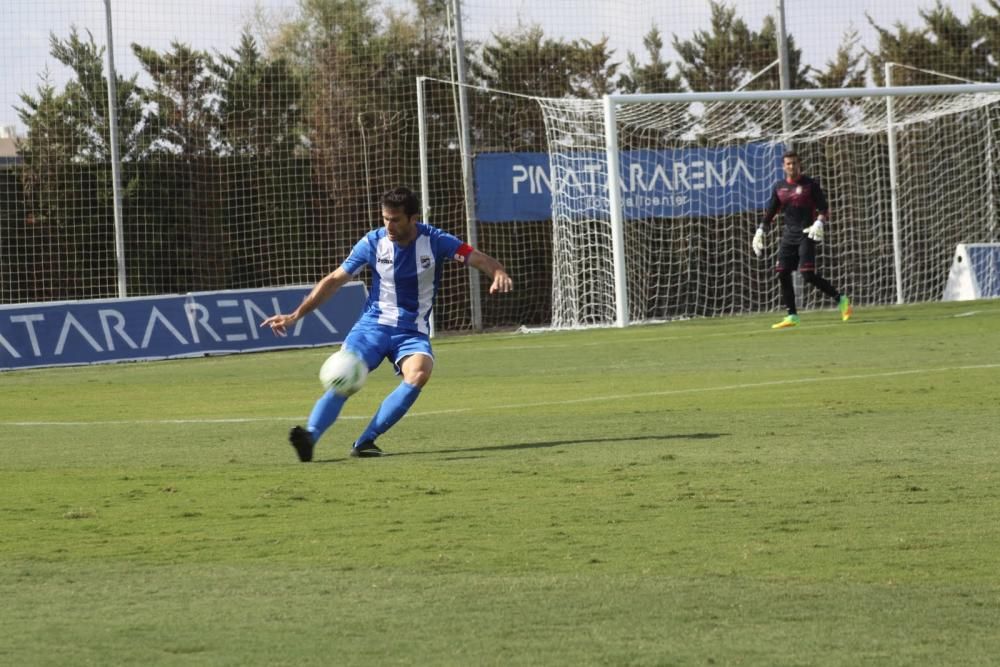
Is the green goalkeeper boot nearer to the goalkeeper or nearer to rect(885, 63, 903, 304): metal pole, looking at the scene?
the goalkeeper

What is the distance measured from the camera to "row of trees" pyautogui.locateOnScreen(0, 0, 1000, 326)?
26.8 metres

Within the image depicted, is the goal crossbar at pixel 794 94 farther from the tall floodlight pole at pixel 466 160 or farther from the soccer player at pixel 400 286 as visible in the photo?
the soccer player at pixel 400 286

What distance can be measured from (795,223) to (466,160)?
658 cm

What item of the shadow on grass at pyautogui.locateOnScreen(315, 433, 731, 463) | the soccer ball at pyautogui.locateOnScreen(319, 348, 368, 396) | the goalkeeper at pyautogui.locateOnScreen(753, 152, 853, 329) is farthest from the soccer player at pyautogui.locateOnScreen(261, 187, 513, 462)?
the goalkeeper at pyautogui.locateOnScreen(753, 152, 853, 329)

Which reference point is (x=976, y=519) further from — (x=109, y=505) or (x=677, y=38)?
(x=677, y=38)

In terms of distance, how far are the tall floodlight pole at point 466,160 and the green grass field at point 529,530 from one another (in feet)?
42.3

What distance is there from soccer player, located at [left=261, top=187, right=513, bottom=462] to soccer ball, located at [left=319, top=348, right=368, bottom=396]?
0.85 ft

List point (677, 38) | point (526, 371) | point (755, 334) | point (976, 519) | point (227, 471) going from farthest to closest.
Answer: point (677, 38) < point (755, 334) < point (526, 371) < point (227, 471) < point (976, 519)

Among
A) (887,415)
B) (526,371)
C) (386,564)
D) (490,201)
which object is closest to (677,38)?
(490,201)

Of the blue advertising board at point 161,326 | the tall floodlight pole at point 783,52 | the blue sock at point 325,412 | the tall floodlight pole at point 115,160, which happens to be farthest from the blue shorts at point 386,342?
the tall floodlight pole at point 783,52

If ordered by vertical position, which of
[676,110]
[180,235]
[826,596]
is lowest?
[826,596]

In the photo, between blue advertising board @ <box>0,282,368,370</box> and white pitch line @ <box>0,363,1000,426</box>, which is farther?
blue advertising board @ <box>0,282,368,370</box>

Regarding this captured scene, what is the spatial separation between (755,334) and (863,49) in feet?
46.5

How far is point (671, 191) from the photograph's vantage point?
2770 cm
